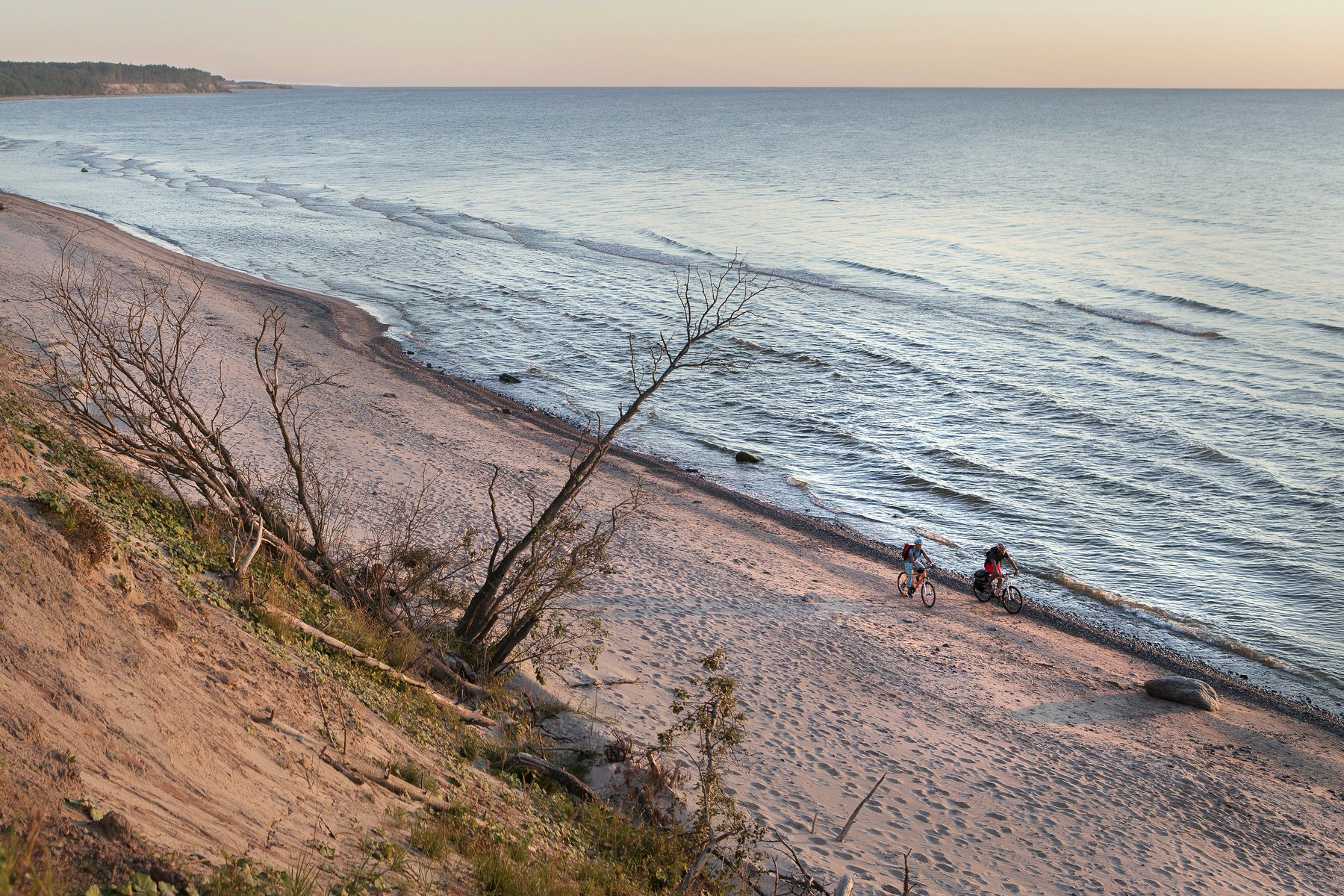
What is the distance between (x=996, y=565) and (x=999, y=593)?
61 cm

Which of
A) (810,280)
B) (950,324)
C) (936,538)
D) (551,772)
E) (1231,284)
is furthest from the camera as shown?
(810,280)

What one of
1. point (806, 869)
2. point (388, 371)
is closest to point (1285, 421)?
point (806, 869)

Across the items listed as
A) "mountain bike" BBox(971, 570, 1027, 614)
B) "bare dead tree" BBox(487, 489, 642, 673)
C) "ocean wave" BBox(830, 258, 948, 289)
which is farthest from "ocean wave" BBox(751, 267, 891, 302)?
"bare dead tree" BBox(487, 489, 642, 673)

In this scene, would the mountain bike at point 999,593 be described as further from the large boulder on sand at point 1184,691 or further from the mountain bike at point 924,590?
the large boulder on sand at point 1184,691

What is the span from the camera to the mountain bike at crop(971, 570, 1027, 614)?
17.8 meters

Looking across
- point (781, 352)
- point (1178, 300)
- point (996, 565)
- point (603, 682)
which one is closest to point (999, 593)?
point (996, 565)

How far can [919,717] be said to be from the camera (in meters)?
13.5

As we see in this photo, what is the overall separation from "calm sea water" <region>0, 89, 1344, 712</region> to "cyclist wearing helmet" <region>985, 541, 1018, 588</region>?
1.56 meters

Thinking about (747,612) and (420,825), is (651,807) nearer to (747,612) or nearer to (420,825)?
(420,825)

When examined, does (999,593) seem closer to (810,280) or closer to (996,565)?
(996,565)

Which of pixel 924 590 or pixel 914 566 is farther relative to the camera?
pixel 924 590

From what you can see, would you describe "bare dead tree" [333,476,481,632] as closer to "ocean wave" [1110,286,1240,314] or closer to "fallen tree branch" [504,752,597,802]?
"fallen tree branch" [504,752,597,802]

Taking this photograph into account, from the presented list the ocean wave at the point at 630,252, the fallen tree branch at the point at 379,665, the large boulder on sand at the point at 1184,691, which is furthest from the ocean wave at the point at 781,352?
the fallen tree branch at the point at 379,665

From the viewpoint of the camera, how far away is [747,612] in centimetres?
1627
